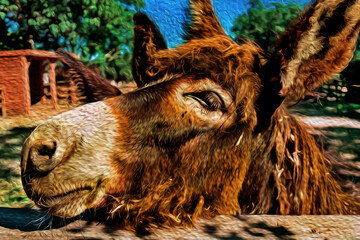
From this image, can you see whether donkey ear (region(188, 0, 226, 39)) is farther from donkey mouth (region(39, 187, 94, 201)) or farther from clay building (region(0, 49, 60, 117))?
clay building (region(0, 49, 60, 117))

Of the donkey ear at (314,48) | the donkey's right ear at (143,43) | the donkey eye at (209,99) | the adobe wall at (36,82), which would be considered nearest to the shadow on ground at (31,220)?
the donkey eye at (209,99)

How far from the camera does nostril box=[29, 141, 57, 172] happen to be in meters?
1.65

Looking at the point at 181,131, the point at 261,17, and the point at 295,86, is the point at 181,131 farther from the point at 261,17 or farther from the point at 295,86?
the point at 261,17

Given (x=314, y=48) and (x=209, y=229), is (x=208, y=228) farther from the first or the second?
(x=314, y=48)

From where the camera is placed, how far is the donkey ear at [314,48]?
1758mm

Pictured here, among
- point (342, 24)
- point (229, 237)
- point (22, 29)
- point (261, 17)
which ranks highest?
point (22, 29)

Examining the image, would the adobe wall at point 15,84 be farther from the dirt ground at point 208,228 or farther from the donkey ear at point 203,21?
the dirt ground at point 208,228

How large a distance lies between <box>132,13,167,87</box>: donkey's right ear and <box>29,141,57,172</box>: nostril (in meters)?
0.98

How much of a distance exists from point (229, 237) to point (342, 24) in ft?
4.53

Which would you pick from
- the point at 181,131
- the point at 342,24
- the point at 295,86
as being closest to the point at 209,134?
the point at 181,131

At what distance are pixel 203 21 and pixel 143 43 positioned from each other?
555 mm

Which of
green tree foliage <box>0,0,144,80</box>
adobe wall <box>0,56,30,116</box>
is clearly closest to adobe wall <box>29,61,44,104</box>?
green tree foliage <box>0,0,144,80</box>

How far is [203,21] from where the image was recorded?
267 centimetres

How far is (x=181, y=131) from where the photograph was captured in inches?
79.0
